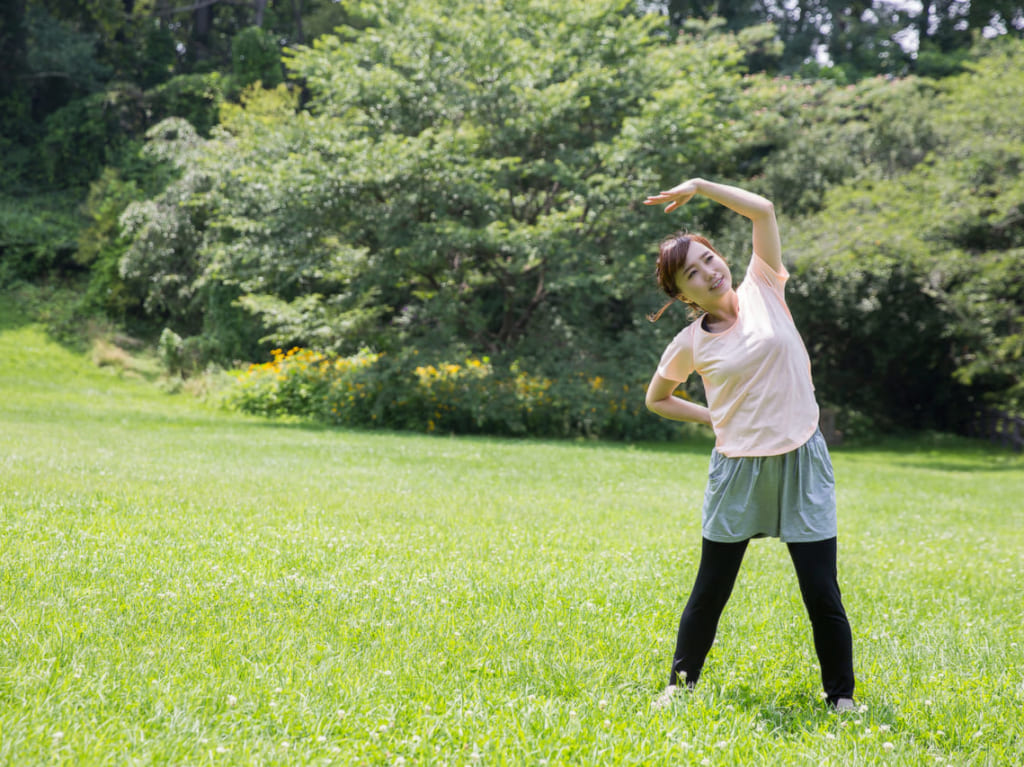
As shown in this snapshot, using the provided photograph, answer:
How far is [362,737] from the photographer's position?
272cm

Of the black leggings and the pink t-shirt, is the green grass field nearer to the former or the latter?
the black leggings

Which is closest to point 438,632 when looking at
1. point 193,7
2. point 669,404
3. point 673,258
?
point 669,404

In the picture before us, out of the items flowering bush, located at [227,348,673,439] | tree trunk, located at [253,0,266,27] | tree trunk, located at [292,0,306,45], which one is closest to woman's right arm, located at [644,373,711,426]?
flowering bush, located at [227,348,673,439]

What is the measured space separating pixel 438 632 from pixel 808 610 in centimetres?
160

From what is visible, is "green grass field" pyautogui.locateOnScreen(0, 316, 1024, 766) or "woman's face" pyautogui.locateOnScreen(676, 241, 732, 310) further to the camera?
"woman's face" pyautogui.locateOnScreen(676, 241, 732, 310)

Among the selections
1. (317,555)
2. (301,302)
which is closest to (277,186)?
(301,302)

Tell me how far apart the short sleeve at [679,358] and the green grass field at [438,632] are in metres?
1.24

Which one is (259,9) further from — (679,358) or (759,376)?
(759,376)

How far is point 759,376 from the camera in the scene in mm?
3102

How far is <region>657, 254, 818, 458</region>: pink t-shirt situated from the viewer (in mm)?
3096

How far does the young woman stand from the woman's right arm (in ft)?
0.43

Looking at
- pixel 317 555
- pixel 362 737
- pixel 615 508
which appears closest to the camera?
pixel 362 737

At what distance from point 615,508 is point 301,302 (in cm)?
1162

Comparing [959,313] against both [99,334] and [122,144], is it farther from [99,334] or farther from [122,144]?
[122,144]
